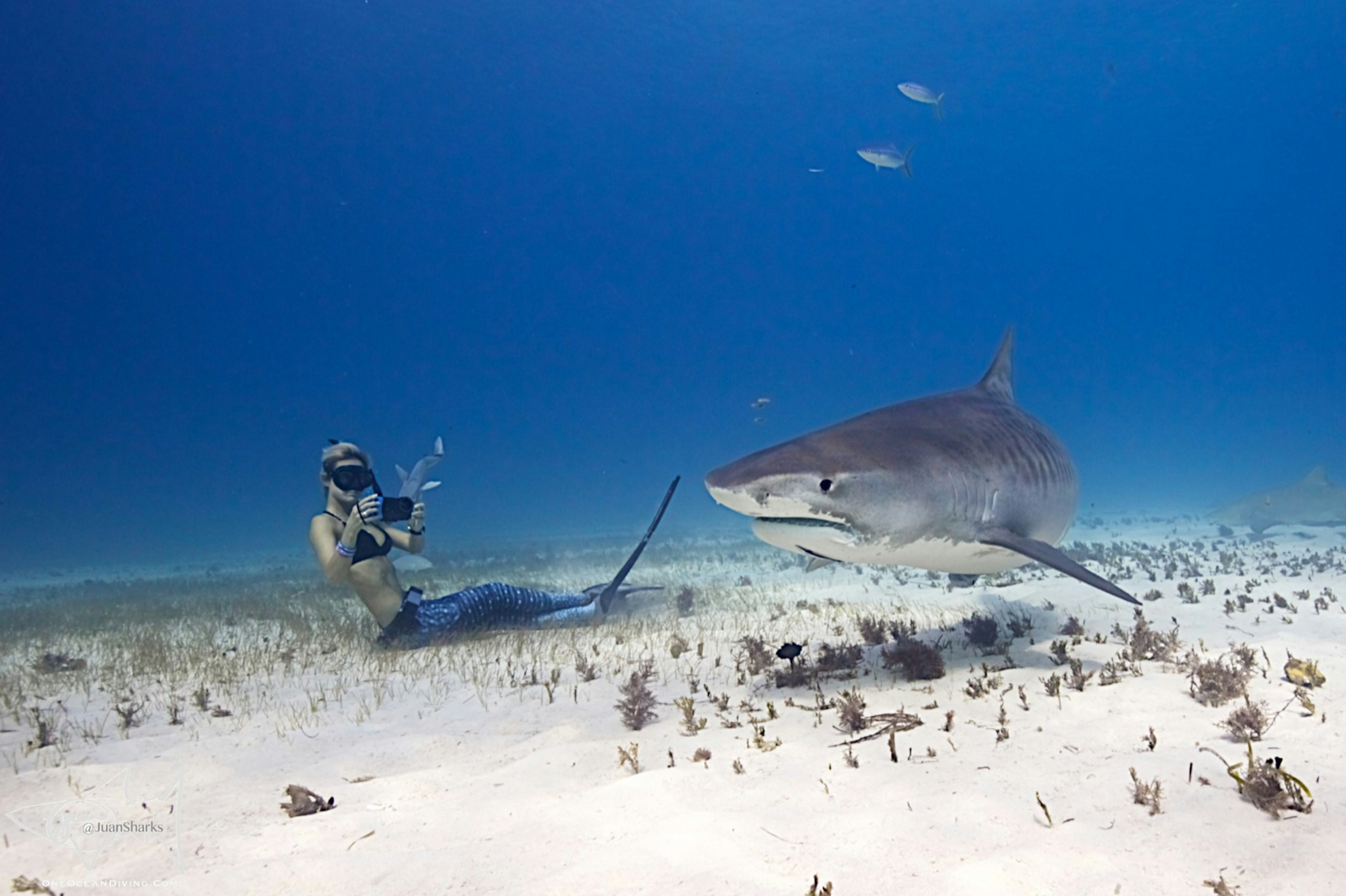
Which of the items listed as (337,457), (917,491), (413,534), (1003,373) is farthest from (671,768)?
(1003,373)

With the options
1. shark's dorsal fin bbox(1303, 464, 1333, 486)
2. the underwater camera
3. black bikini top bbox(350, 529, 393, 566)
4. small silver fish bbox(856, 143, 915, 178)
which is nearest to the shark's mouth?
the underwater camera

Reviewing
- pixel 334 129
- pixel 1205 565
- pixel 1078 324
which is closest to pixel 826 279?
pixel 1078 324

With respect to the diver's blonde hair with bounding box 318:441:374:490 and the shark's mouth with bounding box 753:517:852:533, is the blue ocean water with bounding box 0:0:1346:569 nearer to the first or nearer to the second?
the diver's blonde hair with bounding box 318:441:374:490

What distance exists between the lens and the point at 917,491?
14.2 ft

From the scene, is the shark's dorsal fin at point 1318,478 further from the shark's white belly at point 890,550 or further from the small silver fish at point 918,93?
the shark's white belly at point 890,550

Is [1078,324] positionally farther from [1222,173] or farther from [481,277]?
[481,277]

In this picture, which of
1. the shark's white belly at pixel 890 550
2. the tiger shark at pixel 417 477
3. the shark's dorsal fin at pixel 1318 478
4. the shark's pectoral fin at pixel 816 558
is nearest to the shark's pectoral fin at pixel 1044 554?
the shark's white belly at pixel 890 550

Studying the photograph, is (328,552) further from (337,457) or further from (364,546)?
(337,457)

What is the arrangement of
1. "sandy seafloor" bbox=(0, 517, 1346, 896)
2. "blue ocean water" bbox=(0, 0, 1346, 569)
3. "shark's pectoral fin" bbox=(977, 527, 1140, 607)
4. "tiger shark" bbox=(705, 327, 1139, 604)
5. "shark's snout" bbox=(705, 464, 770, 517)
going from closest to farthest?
"sandy seafloor" bbox=(0, 517, 1346, 896)
"shark's snout" bbox=(705, 464, 770, 517)
"tiger shark" bbox=(705, 327, 1139, 604)
"shark's pectoral fin" bbox=(977, 527, 1140, 607)
"blue ocean water" bbox=(0, 0, 1346, 569)

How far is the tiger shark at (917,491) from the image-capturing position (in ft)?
12.8

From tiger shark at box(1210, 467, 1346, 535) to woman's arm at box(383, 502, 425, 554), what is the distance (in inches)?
997

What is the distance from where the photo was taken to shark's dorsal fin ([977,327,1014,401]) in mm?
7094

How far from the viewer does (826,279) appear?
188500 millimetres

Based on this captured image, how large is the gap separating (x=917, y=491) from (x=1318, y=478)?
27.7m
